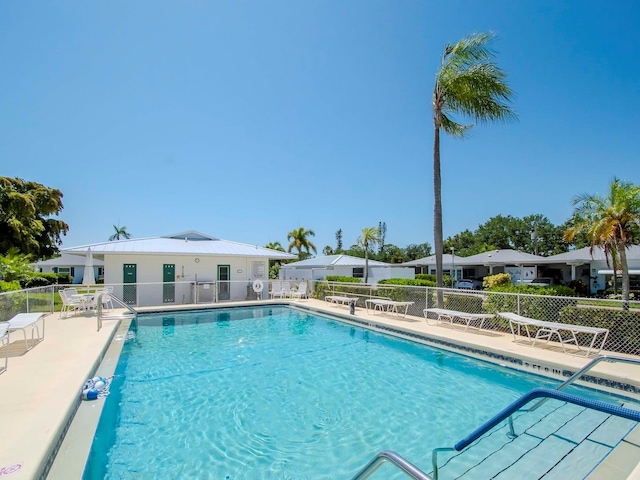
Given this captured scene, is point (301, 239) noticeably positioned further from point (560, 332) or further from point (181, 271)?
point (560, 332)

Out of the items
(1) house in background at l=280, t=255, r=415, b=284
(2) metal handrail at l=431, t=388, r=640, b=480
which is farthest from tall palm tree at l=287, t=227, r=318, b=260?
(2) metal handrail at l=431, t=388, r=640, b=480

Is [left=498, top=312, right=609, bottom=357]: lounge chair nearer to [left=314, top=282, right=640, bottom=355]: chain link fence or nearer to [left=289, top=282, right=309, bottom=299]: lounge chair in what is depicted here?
[left=314, top=282, right=640, bottom=355]: chain link fence

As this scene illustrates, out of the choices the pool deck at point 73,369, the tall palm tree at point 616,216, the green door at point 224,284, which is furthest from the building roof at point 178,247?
the tall palm tree at point 616,216

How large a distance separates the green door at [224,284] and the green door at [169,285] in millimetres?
2395

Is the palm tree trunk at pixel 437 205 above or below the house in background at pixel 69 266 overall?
above

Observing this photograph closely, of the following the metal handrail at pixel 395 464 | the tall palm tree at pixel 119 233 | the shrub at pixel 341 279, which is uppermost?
the tall palm tree at pixel 119 233

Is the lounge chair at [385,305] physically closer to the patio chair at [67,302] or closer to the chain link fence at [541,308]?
the chain link fence at [541,308]

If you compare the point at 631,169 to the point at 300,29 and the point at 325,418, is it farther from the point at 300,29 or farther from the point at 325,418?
the point at 325,418

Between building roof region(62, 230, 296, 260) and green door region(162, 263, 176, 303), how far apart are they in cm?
108

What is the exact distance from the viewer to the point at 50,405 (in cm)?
445

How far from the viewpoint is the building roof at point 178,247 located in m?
16.2

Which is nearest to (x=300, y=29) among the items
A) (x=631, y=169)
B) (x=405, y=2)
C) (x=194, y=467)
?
(x=405, y=2)

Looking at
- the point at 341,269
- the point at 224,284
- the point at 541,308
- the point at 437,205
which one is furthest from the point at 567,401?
the point at 341,269

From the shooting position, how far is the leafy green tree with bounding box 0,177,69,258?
21766 mm
